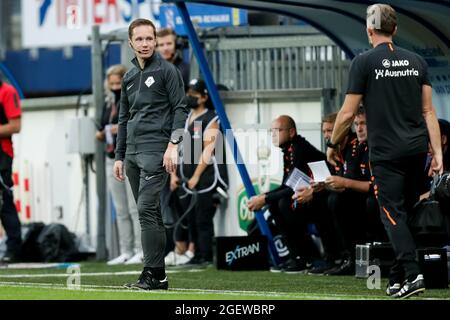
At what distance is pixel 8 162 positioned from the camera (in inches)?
628

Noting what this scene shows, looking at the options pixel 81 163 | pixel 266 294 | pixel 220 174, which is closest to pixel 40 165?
pixel 81 163

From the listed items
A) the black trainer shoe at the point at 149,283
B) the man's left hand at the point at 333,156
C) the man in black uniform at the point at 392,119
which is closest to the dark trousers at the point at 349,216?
the man's left hand at the point at 333,156

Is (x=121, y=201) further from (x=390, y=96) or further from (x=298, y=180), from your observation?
(x=390, y=96)

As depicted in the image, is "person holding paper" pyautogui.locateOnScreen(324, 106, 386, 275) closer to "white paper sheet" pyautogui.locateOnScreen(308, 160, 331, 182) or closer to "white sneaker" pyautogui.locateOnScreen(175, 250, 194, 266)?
"white paper sheet" pyautogui.locateOnScreen(308, 160, 331, 182)

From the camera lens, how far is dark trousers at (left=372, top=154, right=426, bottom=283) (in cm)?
963

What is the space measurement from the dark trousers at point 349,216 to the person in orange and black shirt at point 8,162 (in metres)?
4.34

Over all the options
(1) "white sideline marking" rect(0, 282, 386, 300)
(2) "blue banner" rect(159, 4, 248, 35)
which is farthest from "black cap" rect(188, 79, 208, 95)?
(1) "white sideline marking" rect(0, 282, 386, 300)

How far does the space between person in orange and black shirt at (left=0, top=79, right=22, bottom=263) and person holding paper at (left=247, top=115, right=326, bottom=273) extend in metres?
3.24

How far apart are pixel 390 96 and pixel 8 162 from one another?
23.4 ft

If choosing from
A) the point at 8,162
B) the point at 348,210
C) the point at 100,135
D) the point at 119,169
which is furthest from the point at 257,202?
the point at 8,162

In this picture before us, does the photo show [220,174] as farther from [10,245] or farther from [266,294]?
[266,294]

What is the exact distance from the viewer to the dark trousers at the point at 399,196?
963 cm

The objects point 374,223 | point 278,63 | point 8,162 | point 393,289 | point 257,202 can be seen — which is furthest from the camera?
point 8,162

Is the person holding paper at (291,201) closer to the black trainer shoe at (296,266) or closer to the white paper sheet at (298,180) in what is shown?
the black trainer shoe at (296,266)
